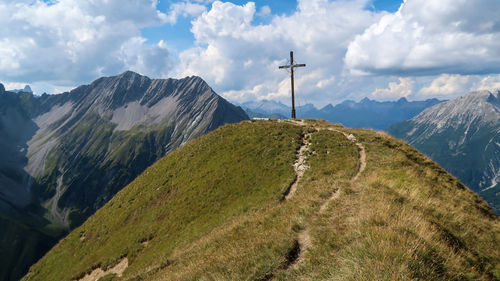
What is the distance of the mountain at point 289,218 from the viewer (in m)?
8.13

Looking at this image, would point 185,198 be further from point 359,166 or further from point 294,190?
point 359,166

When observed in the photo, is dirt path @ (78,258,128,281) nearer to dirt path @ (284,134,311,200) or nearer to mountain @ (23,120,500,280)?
mountain @ (23,120,500,280)

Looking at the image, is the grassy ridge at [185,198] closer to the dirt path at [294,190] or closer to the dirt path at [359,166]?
the dirt path at [294,190]

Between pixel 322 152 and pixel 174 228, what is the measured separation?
1823 centimetres

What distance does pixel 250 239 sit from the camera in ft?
39.5

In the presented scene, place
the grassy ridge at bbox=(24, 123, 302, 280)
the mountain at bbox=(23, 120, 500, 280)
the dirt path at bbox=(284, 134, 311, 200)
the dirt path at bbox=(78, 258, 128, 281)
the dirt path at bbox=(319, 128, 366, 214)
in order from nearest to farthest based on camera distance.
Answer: the mountain at bbox=(23, 120, 500, 280), the dirt path at bbox=(319, 128, 366, 214), the dirt path at bbox=(284, 134, 311, 200), the grassy ridge at bbox=(24, 123, 302, 280), the dirt path at bbox=(78, 258, 128, 281)

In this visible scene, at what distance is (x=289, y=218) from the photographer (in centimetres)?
1304

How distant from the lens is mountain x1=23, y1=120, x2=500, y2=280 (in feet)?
26.7

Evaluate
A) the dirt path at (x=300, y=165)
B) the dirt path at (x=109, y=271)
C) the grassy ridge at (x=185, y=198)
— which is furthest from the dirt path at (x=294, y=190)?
the dirt path at (x=109, y=271)

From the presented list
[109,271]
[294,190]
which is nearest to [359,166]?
[294,190]

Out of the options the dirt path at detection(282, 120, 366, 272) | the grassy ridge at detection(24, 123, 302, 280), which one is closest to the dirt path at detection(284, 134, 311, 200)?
the dirt path at detection(282, 120, 366, 272)

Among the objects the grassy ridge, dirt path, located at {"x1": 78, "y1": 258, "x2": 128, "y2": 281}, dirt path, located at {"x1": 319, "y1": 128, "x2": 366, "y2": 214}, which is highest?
dirt path, located at {"x1": 319, "y1": 128, "x2": 366, "y2": 214}

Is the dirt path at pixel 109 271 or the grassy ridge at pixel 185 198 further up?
the grassy ridge at pixel 185 198

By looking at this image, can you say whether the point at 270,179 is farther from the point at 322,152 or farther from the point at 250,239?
the point at 250,239
